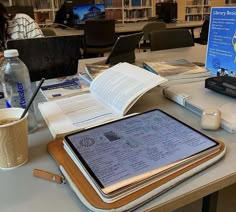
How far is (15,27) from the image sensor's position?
1941 mm

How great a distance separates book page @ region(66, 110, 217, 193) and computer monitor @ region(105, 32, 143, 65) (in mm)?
661

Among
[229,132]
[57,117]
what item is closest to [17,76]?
[57,117]

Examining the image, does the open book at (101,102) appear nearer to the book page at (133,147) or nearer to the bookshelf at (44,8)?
the book page at (133,147)

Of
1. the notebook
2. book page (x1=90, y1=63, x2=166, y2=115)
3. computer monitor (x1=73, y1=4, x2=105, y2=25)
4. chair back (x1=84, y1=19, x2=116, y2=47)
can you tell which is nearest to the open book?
book page (x1=90, y1=63, x2=166, y2=115)

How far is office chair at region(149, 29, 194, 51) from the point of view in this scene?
2.23 meters

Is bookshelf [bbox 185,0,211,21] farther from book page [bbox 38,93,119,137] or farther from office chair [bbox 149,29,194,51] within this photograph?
book page [bbox 38,93,119,137]

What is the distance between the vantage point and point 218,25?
1.17 meters

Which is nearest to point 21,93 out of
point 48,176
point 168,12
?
point 48,176

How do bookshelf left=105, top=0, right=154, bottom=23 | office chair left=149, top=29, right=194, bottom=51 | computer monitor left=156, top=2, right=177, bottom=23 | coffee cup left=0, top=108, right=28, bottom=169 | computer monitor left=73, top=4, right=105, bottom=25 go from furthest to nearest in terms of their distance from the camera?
bookshelf left=105, top=0, right=154, bottom=23 < computer monitor left=156, top=2, right=177, bottom=23 < computer monitor left=73, top=4, right=105, bottom=25 < office chair left=149, top=29, right=194, bottom=51 < coffee cup left=0, top=108, right=28, bottom=169

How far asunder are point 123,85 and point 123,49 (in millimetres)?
539

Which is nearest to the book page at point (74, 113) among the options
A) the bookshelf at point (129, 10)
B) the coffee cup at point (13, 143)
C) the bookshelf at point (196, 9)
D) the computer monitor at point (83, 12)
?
the coffee cup at point (13, 143)

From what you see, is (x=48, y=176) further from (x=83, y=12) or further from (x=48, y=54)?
(x=83, y=12)

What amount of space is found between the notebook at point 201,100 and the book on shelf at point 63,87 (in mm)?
352

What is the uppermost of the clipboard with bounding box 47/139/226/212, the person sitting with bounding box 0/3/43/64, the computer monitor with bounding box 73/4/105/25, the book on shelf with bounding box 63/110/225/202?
the computer monitor with bounding box 73/4/105/25
